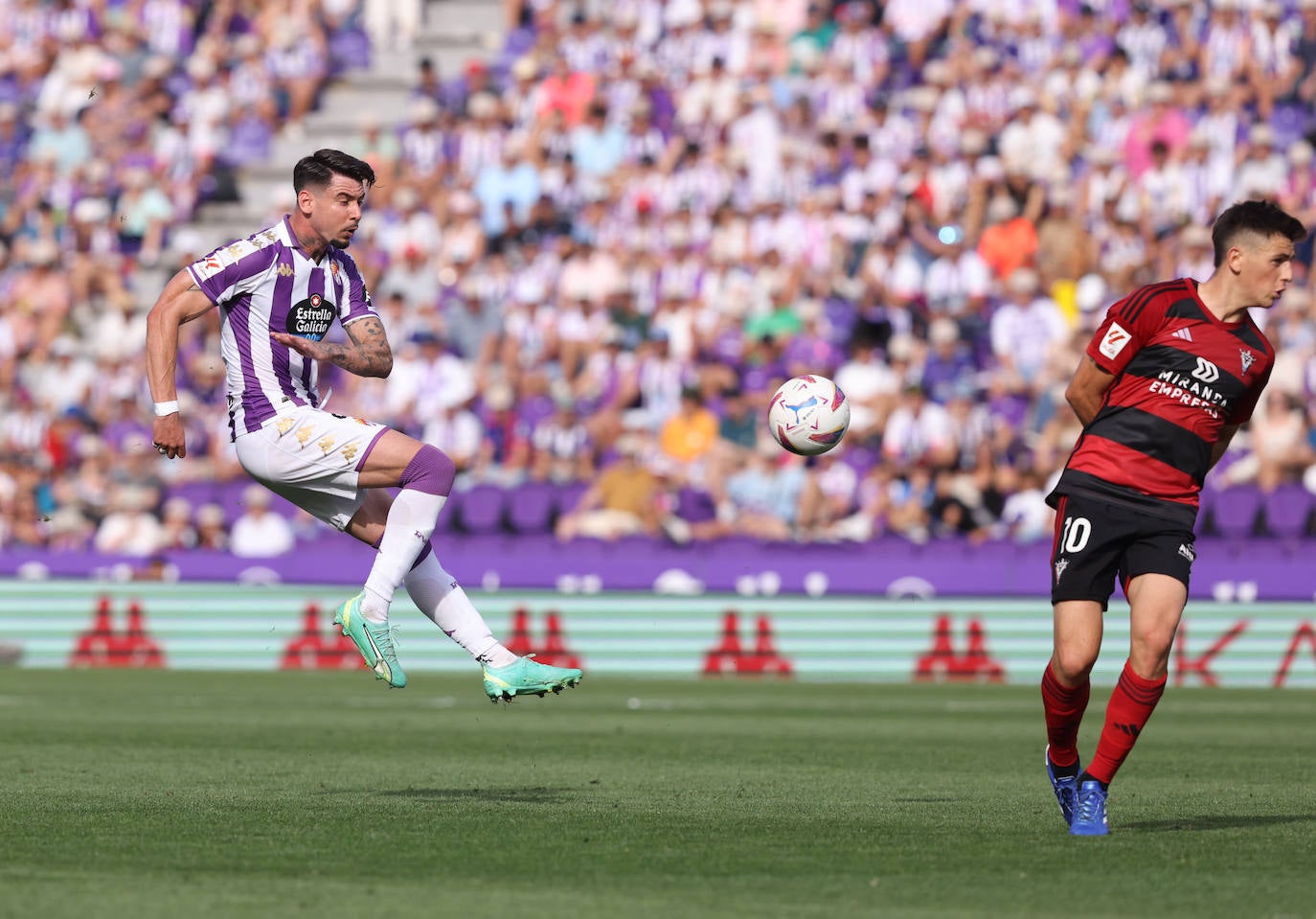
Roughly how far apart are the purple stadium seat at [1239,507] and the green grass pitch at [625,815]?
12.7ft

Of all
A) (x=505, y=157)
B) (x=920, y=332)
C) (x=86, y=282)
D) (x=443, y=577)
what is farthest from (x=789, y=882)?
(x=86, y=282)

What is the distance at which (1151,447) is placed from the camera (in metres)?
7.86

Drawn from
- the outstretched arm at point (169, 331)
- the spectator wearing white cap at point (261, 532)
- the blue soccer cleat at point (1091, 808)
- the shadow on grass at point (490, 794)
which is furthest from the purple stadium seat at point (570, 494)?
the blue soccer cleat at point (1091, 808)

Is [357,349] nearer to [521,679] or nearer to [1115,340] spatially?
[521,679]

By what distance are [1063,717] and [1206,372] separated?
1.44 m

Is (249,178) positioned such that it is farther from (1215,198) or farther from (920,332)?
(1215,198)

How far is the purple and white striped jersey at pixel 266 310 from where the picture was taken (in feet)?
29.7

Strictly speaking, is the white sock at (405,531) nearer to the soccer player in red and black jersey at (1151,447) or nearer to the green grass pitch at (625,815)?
the green grass pitch at (625,815)

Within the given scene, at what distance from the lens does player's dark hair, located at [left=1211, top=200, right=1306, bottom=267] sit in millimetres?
7828

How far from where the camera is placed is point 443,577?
9.52 meters

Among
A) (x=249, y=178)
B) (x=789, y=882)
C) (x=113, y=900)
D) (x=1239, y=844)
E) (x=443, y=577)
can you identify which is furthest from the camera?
(x=249, y=178)

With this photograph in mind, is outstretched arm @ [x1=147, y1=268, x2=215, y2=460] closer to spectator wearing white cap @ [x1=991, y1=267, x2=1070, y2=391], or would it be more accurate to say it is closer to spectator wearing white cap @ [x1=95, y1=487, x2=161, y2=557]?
spectator wearing white cap @ [x1=991, y1=267, x2=1070, y2=391]

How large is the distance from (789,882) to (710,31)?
2026cm

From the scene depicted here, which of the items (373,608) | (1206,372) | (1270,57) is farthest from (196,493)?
(1206,372)
